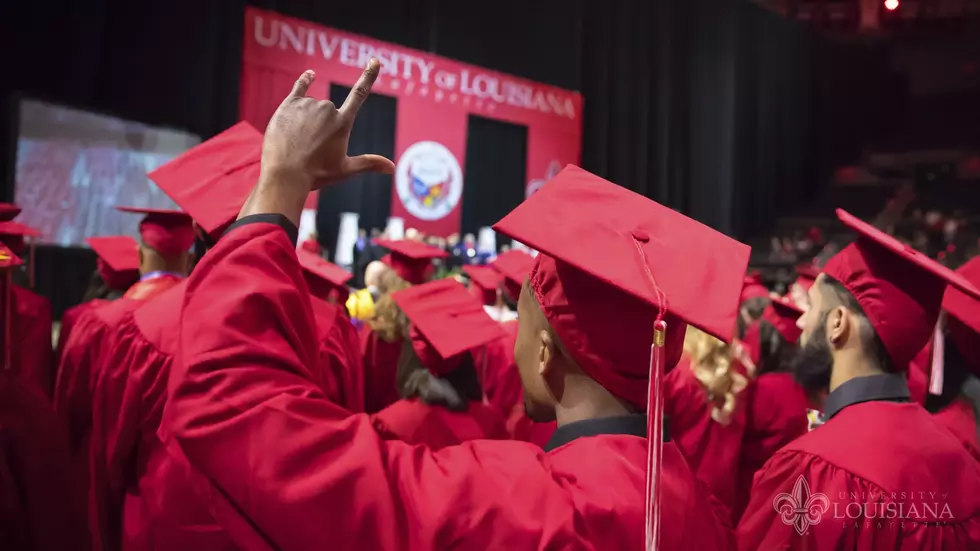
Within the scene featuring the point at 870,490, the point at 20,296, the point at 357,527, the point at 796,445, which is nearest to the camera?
the point at 357,527

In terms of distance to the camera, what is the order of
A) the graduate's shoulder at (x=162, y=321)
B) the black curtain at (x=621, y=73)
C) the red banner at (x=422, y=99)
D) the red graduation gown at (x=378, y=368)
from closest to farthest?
1. the graduate's shoulder at (x=162, y=321)
2. the red graduation gown at (x=378, y=368)
3. the black curtain at (x=621, y=73)
4. the red banner at (x=422, y=99)

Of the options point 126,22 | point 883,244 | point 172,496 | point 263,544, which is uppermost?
point 126,22

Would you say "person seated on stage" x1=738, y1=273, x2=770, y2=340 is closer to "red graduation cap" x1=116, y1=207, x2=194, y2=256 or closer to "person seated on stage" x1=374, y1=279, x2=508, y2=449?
"person seated on stage" x1=374, y1=279, x2=508, y2=449

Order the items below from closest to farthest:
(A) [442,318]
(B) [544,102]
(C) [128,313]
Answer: (C) [128,313] → (A) [442,318] → (B) [544,102]

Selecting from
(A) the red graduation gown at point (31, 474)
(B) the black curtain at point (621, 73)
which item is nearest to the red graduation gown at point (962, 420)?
(A) the red graduation gown at point (31, 474)

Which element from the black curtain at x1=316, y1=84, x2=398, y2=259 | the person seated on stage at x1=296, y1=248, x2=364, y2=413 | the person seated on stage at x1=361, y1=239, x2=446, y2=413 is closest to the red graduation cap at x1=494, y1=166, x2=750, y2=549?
the person seated on stage at x1=296, y1=248, x2=364, y2=413

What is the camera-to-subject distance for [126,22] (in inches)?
296

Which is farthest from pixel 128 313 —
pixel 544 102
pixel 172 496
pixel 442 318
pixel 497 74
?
pixel 544 102

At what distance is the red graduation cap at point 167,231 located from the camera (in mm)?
2949

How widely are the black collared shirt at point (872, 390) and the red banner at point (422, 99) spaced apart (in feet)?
26.9

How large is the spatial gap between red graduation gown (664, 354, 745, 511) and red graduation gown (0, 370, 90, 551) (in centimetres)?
194

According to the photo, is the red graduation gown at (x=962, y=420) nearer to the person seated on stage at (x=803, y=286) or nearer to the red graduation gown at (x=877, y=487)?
the red graduation gown at (x=877, y=487)

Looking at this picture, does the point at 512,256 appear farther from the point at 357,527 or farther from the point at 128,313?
the point at 357,527

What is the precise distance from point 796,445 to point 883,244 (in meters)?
0.50
